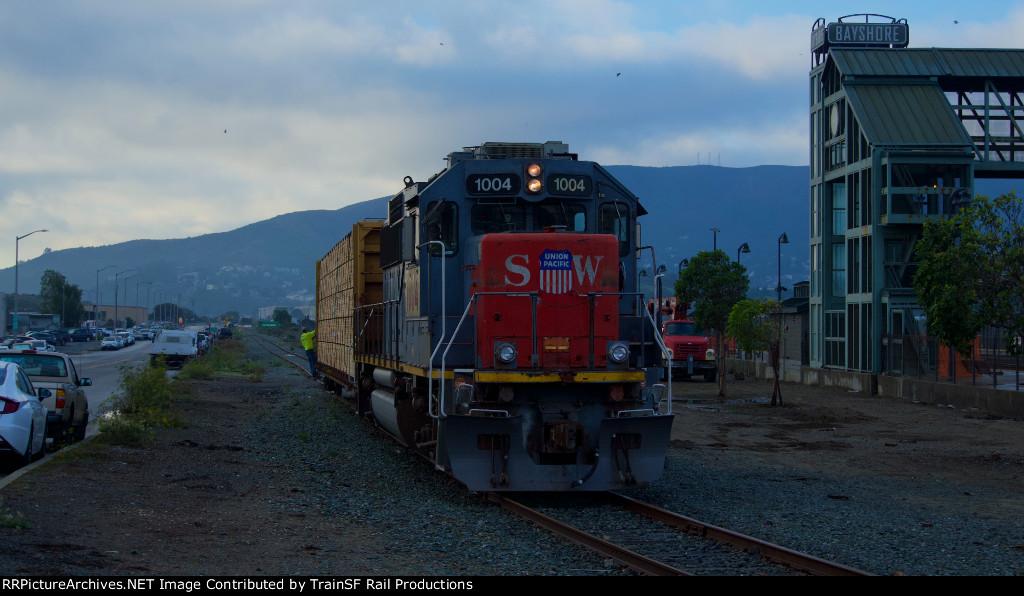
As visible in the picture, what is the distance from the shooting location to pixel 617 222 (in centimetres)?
1182

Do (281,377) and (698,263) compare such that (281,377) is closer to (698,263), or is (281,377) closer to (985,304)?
(698,263)

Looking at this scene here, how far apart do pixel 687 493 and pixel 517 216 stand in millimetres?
4135

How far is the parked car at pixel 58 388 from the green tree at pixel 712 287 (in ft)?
83.9

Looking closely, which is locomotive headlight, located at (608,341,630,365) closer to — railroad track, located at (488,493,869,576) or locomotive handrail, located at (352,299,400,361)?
railroad track, located at (488,493,869,576)

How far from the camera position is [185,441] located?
643 inches

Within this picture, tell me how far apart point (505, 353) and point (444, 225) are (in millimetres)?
2104

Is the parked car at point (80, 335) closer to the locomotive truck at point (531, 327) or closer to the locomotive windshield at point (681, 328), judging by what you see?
the locomotive windshield at point (681, 328)

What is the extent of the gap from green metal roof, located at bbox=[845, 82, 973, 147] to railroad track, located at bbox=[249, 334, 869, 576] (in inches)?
980

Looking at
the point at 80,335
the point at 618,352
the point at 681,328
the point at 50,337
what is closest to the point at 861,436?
the point at 618,352

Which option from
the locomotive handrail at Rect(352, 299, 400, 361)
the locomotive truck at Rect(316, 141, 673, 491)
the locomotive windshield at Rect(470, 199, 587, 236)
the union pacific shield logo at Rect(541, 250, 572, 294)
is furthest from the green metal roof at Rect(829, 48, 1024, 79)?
the union pacific shield logo at Rect(541, 250, 572, 294)

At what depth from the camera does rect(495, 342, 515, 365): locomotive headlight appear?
10.3m

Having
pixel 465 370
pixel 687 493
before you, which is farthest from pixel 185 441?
pixel 687 493

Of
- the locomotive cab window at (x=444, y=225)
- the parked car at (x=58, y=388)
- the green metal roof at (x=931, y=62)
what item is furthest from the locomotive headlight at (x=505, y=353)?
Answer: the green metal roof at (x=931, y=62)

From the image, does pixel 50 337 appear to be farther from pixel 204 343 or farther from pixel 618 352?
pixel 618 352
